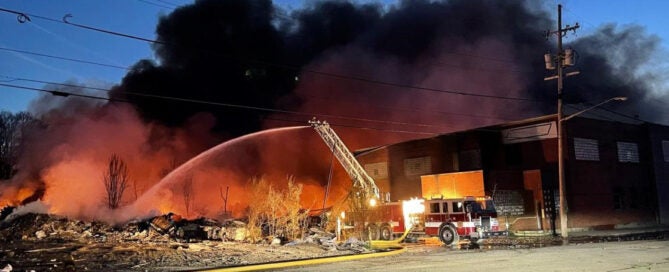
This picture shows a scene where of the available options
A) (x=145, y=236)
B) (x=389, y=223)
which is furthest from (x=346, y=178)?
(x=145, y=236)

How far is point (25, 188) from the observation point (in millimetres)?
35875

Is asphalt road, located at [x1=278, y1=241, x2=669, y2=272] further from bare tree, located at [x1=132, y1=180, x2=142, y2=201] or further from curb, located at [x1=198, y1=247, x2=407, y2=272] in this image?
bare tree, located at [x1=132, y1=180, x2=142, y2=201]

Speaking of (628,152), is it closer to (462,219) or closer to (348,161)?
(348,161)

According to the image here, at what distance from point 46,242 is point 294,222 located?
9.95 m

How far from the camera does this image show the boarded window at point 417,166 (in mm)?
38641

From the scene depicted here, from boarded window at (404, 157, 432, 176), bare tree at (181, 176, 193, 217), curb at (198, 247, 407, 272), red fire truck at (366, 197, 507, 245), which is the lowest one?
curb at (198, 247, 407, 272)

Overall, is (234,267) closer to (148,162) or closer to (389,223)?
(389,223)

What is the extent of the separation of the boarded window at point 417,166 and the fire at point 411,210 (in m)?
13.4

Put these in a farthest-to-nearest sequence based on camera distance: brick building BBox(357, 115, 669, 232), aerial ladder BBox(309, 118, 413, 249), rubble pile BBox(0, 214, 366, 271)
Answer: brick building BBox(357, 115, 669, 232)
aerial ladder BBox(309, 118, 413, 249)
rubble pile BBox(0, 214, 366, 271)

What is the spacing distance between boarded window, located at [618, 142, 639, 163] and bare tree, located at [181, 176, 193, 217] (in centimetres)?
3187

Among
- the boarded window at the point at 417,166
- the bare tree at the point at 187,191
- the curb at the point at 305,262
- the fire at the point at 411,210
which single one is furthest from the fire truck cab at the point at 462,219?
the bare tree at the point at 187,191

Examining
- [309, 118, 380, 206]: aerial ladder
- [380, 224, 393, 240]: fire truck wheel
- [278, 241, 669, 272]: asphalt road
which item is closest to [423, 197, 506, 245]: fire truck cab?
[380, 224, 393, 240]: fire truck wheel

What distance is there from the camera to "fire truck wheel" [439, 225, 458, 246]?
2234 cm

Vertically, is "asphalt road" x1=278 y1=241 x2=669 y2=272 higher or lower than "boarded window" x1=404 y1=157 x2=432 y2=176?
lower
